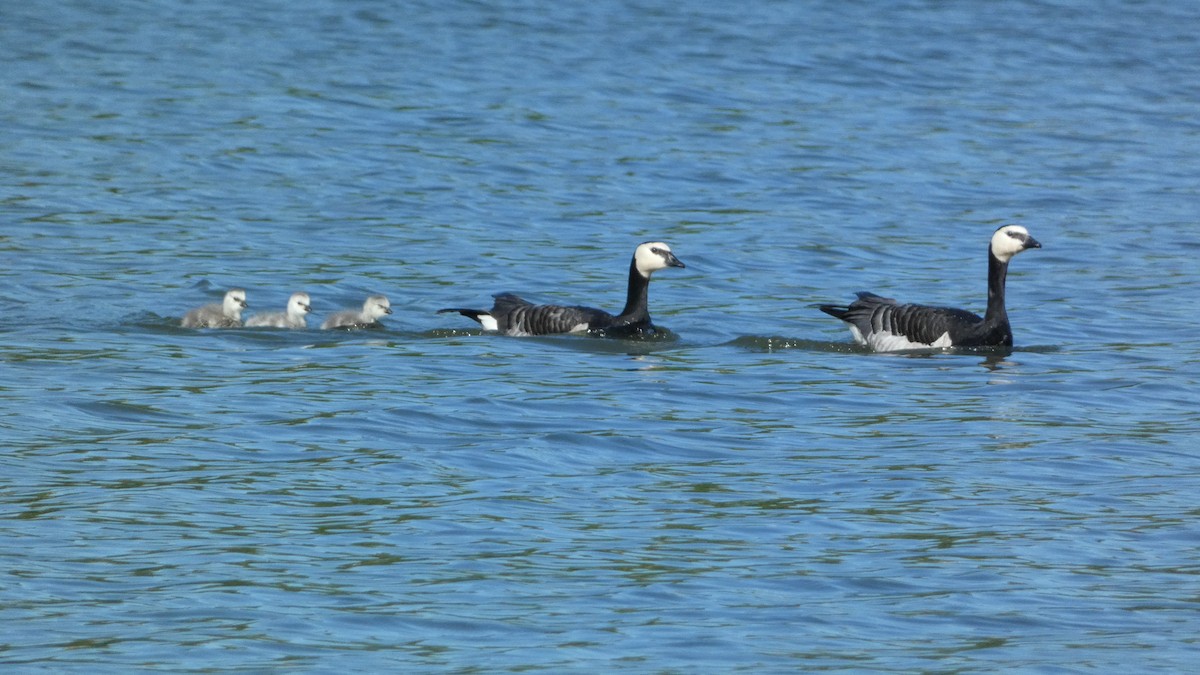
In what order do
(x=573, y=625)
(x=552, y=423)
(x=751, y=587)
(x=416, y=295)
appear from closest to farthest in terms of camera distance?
(x=573, y=625) < (x=751, y=587) < (x=552, y=423) < (x=416, y=295)

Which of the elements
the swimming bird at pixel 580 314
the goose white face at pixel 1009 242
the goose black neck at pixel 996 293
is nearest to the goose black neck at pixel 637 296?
the swimming bird at pixel 580 314

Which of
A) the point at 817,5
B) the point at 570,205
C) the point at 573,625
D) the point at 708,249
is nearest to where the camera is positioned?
the point at 573,625

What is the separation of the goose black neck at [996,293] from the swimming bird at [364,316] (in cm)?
513

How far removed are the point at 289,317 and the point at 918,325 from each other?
5.33 metres

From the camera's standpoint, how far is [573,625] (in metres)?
8.09

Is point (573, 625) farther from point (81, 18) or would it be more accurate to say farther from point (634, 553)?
point (81, 18)

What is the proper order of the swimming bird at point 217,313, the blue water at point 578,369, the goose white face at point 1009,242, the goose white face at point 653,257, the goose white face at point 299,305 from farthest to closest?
the goose white face at point 1009,242 → the goose white face at point 653,257 → the goose white face at point 299,305 → the swimming bird at point 217,313 → the blue water at point 578,369

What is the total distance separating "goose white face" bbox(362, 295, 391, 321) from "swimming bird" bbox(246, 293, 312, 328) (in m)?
0.49

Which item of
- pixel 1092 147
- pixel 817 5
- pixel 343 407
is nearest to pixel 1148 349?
pixel 343 407

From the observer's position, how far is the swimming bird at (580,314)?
15.5 meters

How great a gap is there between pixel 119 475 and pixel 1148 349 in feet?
29.6

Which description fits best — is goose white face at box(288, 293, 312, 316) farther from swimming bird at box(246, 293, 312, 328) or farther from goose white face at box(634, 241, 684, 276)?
goose white face at box(634, 241, 684, 276)

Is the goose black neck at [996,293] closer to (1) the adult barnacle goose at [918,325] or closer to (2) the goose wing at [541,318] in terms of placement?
(1) the adult barnacle goose at [918,325]

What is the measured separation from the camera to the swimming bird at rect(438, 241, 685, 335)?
15.5m
